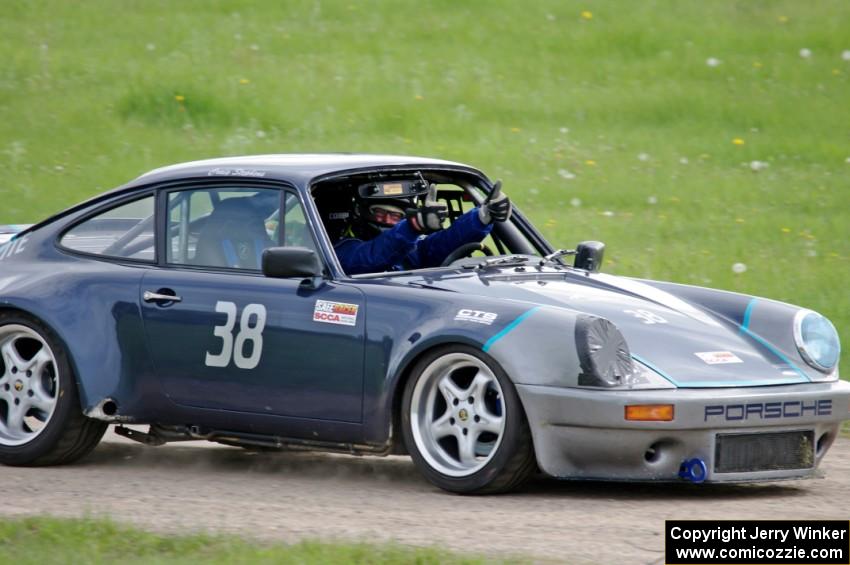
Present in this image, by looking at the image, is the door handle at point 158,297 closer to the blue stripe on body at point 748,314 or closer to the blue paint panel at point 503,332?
the blue paint panel at point 503,332

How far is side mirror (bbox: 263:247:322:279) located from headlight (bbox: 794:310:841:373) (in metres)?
2.27

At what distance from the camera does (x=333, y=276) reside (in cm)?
657

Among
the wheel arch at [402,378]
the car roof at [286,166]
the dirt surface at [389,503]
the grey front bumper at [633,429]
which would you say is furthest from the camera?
the car roof at [286,166]

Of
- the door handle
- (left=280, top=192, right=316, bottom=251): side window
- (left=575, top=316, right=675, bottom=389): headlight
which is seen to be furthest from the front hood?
the door handle

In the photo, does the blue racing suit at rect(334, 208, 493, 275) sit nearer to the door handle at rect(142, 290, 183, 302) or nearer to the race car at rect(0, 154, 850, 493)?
the race car at rect(0, 154, 850, 493)

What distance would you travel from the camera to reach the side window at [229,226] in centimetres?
686

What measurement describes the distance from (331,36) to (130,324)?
1310 centimetres

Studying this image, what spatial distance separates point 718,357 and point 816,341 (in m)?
0.67

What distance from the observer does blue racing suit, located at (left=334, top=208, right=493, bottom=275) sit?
6812mm

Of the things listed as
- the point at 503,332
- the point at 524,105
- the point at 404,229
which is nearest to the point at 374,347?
the point at 503,332

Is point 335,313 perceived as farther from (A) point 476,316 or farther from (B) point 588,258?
(B) point 588,258

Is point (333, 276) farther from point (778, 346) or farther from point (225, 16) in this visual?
point (225, 16)

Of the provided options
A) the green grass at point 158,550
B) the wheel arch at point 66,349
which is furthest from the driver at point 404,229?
the green grass at point 158,550

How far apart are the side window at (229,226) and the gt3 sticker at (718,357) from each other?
1.90 meters
